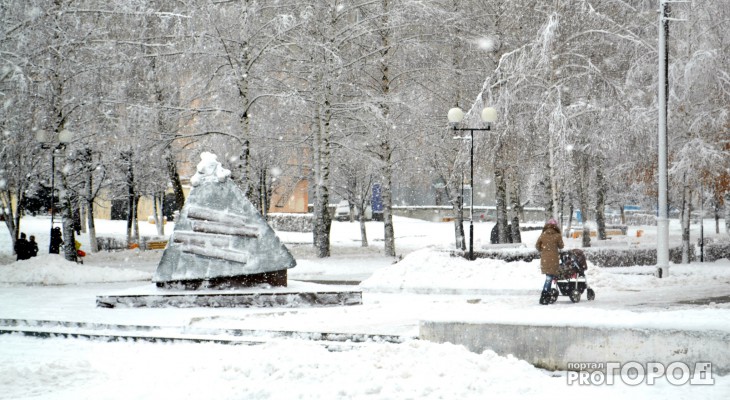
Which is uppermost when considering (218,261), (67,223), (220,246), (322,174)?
(322,174)

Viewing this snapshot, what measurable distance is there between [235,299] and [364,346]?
618 centimetres

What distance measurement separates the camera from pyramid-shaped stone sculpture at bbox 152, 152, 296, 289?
17.0 metres

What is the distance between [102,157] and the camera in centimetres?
3806

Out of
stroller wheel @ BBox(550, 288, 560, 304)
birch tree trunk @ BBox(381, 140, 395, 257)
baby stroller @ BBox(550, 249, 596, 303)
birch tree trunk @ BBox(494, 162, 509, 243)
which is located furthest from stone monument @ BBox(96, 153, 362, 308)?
birch tree trunk @ BBox(494, 162, 509, 243)

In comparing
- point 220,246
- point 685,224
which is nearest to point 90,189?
point 220,246

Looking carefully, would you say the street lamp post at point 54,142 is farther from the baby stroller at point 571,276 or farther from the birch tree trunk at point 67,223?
the baby stroller at point 571,276

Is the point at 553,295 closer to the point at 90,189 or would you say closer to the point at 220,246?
the point at 220,246

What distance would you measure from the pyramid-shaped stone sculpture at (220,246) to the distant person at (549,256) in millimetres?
5209

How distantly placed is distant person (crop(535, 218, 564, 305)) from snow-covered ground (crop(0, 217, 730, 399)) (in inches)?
23.4

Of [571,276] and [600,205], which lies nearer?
[571,276]

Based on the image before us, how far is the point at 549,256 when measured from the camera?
1631cm

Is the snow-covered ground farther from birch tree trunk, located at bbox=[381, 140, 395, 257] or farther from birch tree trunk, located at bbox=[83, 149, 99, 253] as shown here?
birch tree trunk, located at bbox=[83, 149, 99, 253]

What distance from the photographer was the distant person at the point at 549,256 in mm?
16266

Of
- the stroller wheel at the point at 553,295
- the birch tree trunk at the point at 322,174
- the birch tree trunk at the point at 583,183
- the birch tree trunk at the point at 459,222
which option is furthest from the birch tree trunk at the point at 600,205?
the stroller wheel at the point at 553,295
